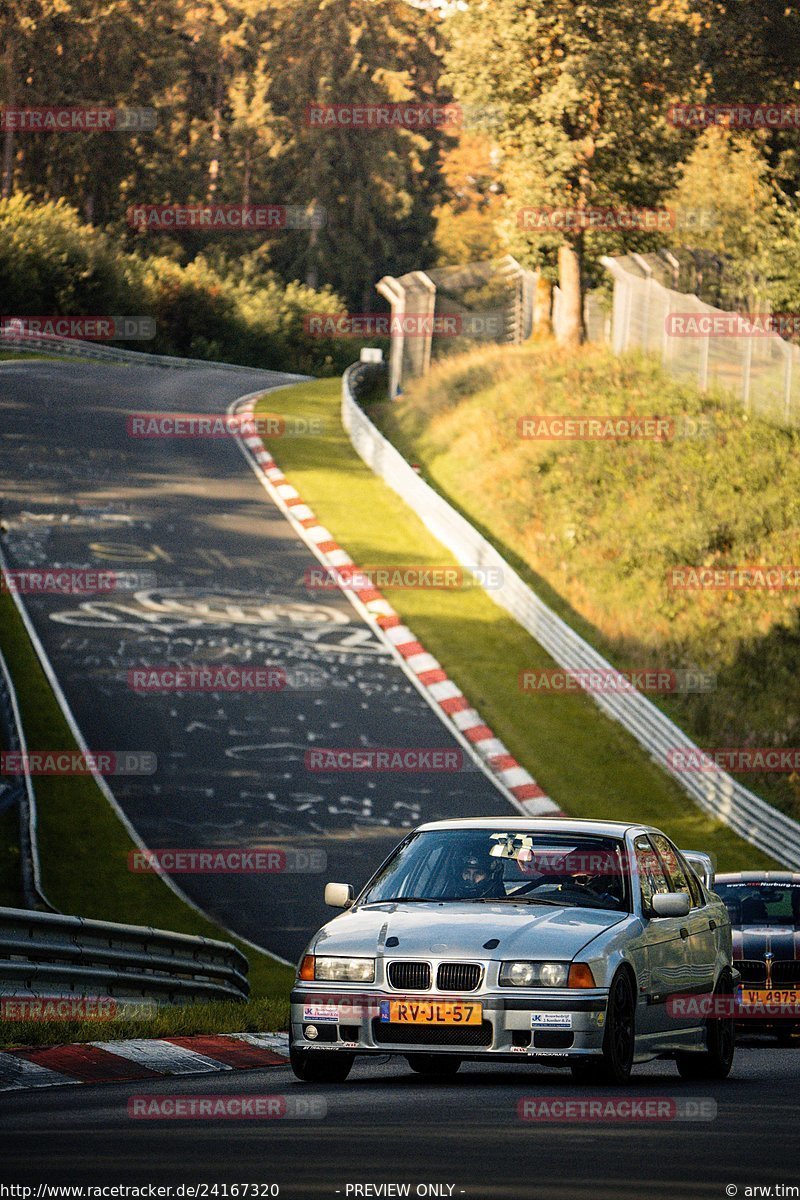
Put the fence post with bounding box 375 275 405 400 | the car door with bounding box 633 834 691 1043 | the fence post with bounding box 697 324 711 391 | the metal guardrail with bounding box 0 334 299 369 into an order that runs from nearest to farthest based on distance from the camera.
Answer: the car door with bounding box 633 834 691 1043
the fence post with bounding box 697 324 711 391
the fence post with bounding box 375 275 405 400
the metal guardrail with bounding box 0 334 299 369

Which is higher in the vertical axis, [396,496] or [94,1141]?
[94,1141]

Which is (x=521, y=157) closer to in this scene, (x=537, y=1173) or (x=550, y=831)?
(x=550, y=831)

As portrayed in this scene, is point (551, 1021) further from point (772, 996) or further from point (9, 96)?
point (9, 96)

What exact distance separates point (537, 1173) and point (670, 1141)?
1.06 meters

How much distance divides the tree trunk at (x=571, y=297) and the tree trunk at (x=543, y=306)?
11.7ft

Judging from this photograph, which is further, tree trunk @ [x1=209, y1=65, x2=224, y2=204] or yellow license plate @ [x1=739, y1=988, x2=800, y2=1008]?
tree trunk @ [x1=209, y1=65, x2=224, y2=204]

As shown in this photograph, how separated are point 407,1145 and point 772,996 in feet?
31.3

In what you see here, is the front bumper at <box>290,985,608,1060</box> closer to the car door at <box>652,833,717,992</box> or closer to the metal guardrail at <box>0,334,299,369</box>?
the car door at <box>652,833,717,992</box>

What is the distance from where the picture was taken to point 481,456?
40062 mm

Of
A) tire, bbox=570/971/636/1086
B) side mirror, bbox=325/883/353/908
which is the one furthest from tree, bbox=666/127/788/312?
tire, bbox=570/971/636/1086

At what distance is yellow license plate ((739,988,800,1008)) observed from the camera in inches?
611

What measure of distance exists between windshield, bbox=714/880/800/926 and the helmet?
6811 millimetres

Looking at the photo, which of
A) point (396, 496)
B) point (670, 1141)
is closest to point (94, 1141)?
point (670, 1141)

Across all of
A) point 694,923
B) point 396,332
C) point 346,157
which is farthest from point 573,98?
point 346,157
